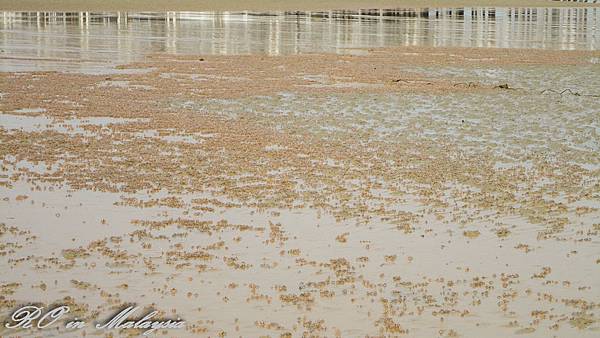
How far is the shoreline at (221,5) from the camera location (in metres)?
72.1

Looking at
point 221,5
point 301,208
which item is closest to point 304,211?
point 301,208

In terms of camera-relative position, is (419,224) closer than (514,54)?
Yes

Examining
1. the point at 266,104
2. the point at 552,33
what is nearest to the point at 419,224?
the point at 266,104

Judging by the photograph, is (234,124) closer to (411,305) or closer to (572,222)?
(572,222)

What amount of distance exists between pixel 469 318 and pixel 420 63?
95.2ft

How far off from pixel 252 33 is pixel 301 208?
40482mm

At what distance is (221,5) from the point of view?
79875 mm

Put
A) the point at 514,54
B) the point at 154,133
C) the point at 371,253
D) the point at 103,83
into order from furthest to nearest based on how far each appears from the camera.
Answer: the point at 514,54, the point at 103,83, the point at 154,133, the point at 371,253

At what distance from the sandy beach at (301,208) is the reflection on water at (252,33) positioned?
44.7 feet

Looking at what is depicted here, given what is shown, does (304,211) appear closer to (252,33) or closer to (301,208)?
(301,208)

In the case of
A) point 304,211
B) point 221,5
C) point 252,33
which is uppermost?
point 221,5

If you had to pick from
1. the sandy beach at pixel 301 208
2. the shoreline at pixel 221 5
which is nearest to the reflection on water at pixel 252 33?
the shoreline at pixel 221 5

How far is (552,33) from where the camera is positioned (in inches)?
2386

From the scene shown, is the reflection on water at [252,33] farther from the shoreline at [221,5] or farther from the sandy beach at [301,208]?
the sandy beach at [301,208]
